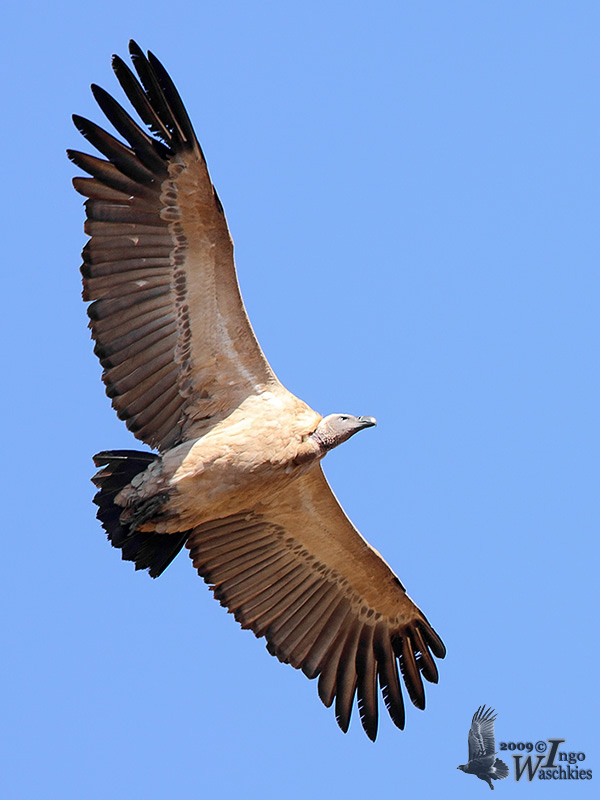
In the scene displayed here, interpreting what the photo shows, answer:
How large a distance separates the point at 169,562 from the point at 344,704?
2.61 m

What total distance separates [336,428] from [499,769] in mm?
4502

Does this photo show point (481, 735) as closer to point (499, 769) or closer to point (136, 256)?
point (499, 769)

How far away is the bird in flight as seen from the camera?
14805 mm

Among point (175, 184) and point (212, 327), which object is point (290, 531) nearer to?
point (212, 327)

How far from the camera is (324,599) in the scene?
573 inches

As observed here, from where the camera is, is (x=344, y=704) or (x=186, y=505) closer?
(x=186, y=505)

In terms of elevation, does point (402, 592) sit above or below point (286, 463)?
below

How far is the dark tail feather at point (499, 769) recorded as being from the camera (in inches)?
581

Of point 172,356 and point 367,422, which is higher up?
point 172,356

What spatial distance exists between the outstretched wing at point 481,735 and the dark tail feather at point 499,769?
0.40 feet

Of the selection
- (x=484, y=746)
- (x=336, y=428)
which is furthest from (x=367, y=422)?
(x=484, y=746)

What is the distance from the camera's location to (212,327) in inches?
512

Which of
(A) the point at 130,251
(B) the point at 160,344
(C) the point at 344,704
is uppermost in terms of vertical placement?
(A) the point at 130,251

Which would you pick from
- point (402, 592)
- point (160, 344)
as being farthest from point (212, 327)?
point (402, 592)
